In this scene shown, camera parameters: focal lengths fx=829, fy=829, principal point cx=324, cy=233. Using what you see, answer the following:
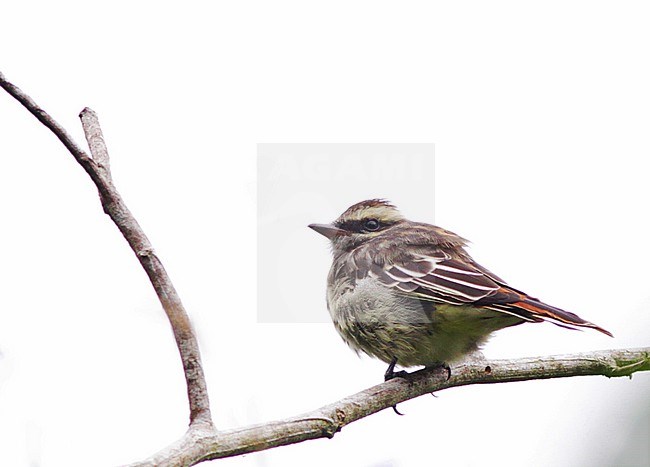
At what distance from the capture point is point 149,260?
3035 millimetres

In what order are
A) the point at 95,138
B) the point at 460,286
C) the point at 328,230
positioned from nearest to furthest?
the point at 95,138 < the point at 460,286 < the point at 328,230

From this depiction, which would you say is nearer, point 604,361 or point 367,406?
point 367,406

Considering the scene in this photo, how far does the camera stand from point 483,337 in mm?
4703

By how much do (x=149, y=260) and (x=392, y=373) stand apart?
6.88 ft

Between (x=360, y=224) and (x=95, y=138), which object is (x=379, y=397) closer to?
(x=95, y=138)

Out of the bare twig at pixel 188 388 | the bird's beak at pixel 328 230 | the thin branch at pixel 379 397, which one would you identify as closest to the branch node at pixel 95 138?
the bare twig at pixel 188 388

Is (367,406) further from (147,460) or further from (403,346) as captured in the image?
(147,460)

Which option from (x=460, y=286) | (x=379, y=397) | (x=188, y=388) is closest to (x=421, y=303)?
(x=460, y=286)

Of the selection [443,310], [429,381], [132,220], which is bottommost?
[429,381]

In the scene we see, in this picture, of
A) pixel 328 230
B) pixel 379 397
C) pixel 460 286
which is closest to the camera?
pixel 379 397

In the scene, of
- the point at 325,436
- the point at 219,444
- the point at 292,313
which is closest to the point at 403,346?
the point at 292,313

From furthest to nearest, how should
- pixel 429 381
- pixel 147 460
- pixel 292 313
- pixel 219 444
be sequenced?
pixel 429 381 < pixel 292 313 < pixel 219 444 < pixel 147 460

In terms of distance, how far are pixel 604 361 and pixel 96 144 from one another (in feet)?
9.31

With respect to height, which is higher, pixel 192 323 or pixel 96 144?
pixel 96 144
